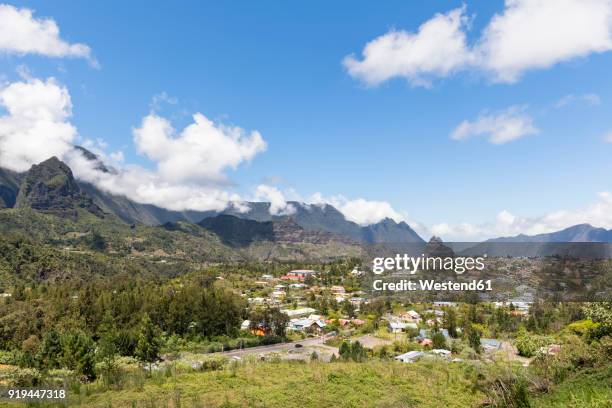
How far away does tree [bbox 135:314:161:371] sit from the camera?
1343 inches

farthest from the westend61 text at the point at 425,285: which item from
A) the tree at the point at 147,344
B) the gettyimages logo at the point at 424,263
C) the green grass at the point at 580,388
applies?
the green grass at the point at 580,388

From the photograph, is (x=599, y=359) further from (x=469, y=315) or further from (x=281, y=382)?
(x=469, y=315)

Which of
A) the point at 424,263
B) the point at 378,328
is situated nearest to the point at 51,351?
the point at 424,263

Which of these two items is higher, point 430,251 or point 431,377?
point 430,251

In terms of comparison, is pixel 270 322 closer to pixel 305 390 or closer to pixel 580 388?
pixel 305 390

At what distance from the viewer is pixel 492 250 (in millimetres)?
42906

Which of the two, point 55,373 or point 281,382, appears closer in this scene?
point 281,382

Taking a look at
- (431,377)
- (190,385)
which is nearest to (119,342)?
(190,385)

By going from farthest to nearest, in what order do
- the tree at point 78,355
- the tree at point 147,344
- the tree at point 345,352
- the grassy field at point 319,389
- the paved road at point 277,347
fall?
the paved road at point 277,347, the tree at point 147,344, the tree at point 345,352, the tree at point 78,355, the grassy field at point 319,389

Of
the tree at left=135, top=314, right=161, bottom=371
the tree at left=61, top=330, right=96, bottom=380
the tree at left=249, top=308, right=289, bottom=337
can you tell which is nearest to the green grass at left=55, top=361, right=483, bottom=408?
the tree at left=61, top=330, right=96, bottom=380

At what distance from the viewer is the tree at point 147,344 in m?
34.1

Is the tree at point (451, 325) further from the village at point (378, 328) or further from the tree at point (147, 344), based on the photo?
the tree at point (147, 344)

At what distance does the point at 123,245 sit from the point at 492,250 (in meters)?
156

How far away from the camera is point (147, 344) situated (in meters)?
34.9
